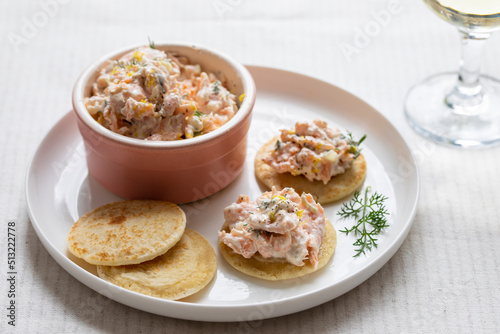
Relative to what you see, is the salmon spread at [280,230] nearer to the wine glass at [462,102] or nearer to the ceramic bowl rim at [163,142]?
the ceramic bowl rim at [163,142]

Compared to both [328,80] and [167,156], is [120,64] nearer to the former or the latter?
[167,156]

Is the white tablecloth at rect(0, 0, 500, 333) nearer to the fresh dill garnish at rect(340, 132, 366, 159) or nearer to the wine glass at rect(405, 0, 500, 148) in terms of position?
the wine glass at rect(405, 0, 500, 148)

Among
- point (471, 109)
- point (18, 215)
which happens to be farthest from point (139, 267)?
point (471, 109)

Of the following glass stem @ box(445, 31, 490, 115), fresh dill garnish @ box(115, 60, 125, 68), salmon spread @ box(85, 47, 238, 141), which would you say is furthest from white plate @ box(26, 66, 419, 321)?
glass stem @ box(445, 31, 490, 115)

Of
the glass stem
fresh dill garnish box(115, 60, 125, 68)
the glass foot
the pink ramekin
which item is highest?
fresh dill garnish box(115, 60, 125, 68)

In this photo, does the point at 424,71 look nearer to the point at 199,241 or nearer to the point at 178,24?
the point at 178,24
